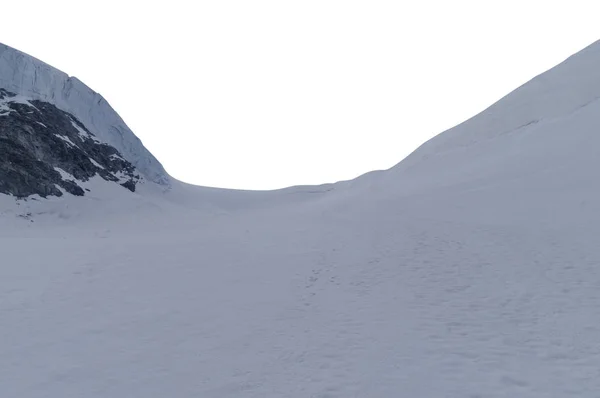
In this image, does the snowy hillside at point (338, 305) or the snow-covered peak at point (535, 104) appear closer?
the snowy hillside at point (338, 305)

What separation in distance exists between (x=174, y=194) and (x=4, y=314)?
40.5m

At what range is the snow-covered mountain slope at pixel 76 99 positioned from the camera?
44656 millimetres

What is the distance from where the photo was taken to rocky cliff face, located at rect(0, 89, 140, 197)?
32.7m

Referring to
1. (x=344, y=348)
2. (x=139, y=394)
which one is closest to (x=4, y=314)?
(x=139, y=394)

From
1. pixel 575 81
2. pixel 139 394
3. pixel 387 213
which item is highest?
pixel 575 81

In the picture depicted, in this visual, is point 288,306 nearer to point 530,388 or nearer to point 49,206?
point 530,388

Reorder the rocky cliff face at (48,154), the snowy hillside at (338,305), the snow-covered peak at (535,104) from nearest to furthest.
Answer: the snowy hillside at (338,305) < the rocky cliff face at (48,154) < the snow-covered peak at (535,104)

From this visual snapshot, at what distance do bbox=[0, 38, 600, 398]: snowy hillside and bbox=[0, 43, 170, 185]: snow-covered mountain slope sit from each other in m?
Answer: 33.8

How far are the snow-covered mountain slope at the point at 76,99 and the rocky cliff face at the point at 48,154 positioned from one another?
2535 millimetres

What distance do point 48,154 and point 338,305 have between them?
3488cm

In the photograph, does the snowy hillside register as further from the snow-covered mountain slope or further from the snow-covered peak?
the snow-covered mountain slope

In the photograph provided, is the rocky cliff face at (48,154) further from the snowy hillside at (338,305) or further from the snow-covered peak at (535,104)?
the snow-covered peak at (535,104)

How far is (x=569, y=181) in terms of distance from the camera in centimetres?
2077

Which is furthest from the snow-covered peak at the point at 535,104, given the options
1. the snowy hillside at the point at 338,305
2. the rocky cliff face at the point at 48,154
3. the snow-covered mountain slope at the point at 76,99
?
the snow-covered mountain slope at the point at 76,99
